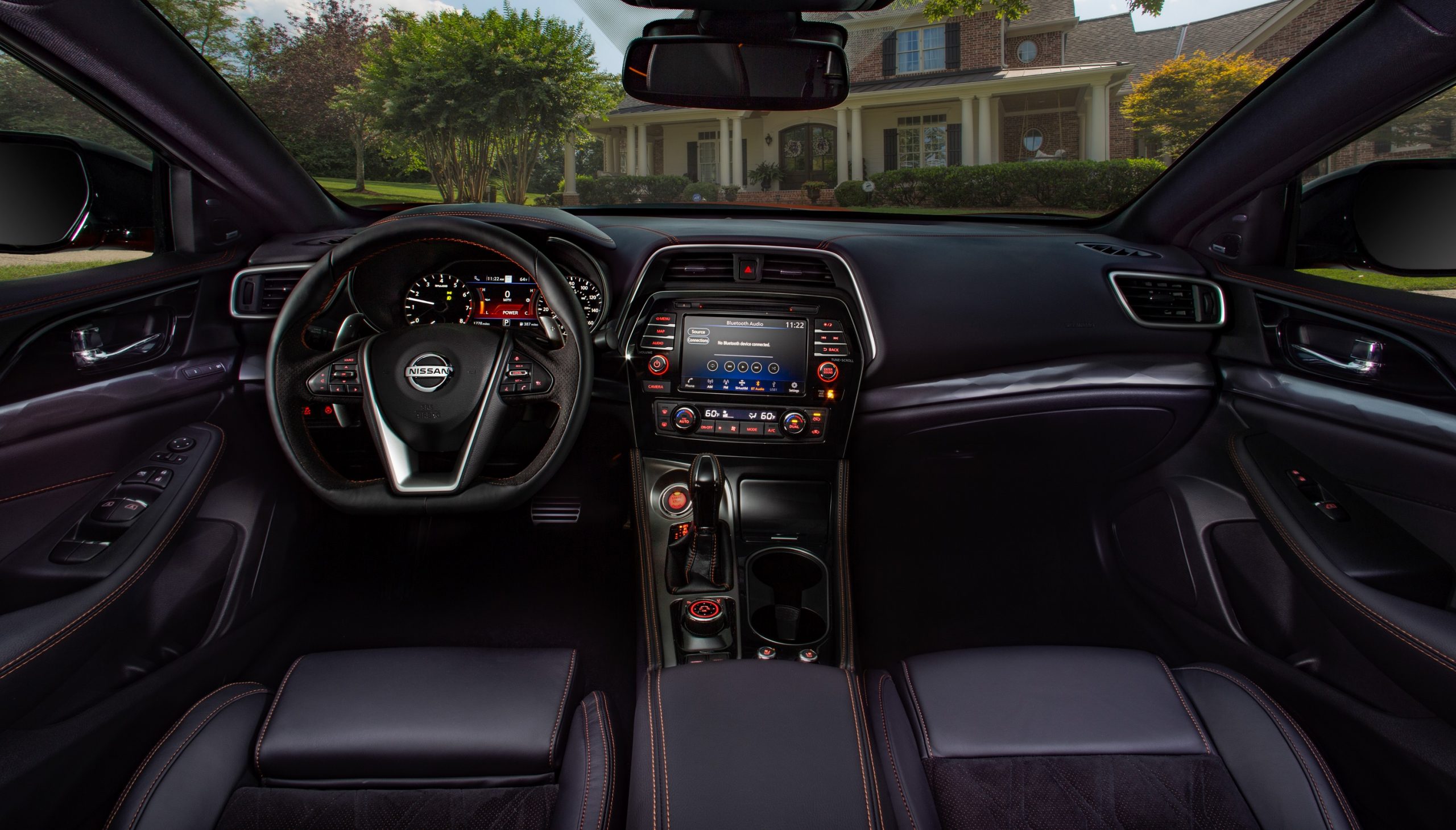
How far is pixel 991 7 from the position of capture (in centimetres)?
236

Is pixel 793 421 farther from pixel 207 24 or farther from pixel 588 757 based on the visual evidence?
pixel 207 24

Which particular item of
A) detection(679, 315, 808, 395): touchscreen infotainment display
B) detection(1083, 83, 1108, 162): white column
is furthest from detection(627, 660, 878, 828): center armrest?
detection(1083, 83, 1108, 162): white column

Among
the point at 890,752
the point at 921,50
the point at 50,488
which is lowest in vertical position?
the point at 890,752

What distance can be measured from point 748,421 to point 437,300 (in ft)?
3.20

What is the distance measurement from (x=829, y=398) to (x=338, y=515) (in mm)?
1701

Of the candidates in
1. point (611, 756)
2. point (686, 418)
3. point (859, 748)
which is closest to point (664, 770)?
point (611, 756)

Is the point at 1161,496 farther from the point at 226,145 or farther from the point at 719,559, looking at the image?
the point at 226,145

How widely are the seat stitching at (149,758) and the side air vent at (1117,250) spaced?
2712mm

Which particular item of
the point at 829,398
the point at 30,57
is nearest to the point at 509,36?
the point at 30,57

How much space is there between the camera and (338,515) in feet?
9.07

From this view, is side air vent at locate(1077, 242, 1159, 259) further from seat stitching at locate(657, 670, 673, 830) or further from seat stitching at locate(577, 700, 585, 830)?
seat stitching at locate(577, 700, 585, 830)

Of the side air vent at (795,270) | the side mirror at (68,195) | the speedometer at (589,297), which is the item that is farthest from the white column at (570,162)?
the side mirror at (68,195)

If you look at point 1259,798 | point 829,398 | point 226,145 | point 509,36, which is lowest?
point 1259,798

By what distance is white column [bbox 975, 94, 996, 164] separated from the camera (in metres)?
2.57
